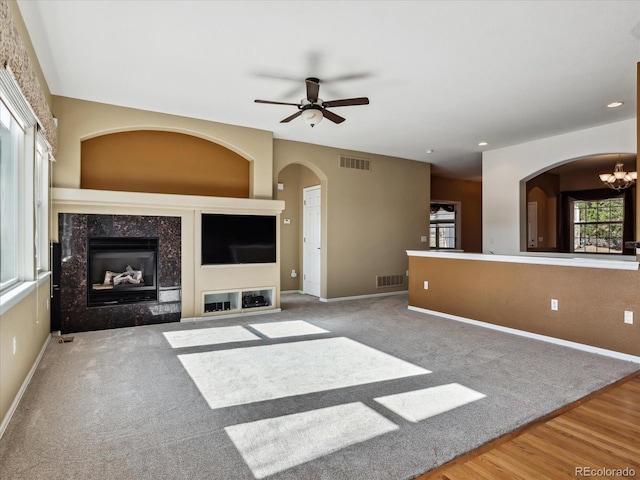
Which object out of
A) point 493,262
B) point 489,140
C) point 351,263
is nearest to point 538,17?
point 493,262

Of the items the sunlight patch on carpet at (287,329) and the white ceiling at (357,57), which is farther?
the sunlight patch on carpet at (287,329)

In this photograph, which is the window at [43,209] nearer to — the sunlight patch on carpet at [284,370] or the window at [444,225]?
the sunlight patch on carpet at [284,370]

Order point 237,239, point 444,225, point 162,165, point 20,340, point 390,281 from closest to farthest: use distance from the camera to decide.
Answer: point 20,340 < point 162,165 < point 237,239 < point 390,281 < point 444,225

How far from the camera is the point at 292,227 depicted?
26.2 ft

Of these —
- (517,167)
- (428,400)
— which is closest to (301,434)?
(428,400)

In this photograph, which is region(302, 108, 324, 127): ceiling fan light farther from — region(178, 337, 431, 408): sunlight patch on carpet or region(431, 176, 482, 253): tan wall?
region(431, 176, 482, 253): tan wall

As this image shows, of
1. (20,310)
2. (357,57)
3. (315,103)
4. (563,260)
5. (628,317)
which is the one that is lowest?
(628,317)

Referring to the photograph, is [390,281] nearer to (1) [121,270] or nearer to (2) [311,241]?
(2) [311,241]

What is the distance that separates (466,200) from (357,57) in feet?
26.0

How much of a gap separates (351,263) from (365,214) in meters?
1.02

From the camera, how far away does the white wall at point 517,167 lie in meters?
5.61

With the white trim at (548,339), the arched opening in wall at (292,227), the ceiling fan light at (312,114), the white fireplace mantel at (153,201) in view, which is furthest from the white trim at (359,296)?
the ceiling fan light at (312,114)

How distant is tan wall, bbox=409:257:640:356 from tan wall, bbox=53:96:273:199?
119 inches

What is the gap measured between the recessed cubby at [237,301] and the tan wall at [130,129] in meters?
1.52
